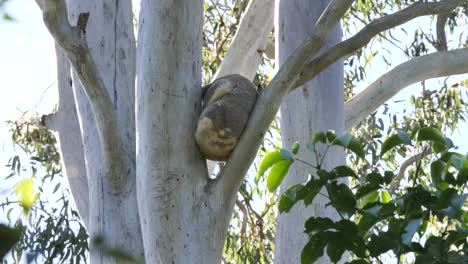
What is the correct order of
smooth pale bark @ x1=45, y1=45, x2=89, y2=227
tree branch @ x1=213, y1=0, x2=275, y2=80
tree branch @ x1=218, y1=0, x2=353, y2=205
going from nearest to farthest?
tree branch @ x1=218, y1=0, x2=353, y2=205 < smooth pale bark @ x1=45, y1=45, x2=89, y2=227 < tree branch @ x1=213, y1=0, x2=275, y2=80

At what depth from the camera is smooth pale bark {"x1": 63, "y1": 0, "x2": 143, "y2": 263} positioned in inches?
105

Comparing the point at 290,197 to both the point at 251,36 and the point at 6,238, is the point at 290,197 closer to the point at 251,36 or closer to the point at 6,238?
the point at 6,238

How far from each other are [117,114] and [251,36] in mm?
1503

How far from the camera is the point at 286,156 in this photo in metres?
1.53

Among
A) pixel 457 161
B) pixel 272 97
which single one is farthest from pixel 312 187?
pixel 272 97

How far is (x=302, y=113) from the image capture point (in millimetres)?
3156

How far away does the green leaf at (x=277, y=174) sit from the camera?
1.59 meters

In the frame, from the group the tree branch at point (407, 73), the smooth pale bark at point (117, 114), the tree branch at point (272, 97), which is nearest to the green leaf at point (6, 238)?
the tree branch at point (272, 97)

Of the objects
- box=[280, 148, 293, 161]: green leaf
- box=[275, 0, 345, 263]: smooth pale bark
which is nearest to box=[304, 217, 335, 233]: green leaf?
box=[280, 148, 293, 161]: green leaf

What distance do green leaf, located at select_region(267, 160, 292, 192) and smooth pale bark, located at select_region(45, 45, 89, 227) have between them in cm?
190

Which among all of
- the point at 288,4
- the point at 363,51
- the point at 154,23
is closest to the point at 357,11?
the point at 363,51

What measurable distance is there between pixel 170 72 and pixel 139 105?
0.12 m

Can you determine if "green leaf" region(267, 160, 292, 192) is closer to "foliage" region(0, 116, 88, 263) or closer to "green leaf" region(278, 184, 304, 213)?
"green leaf" region(278, 184, 304, 213)

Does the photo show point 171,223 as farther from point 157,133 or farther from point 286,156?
point 286,156
